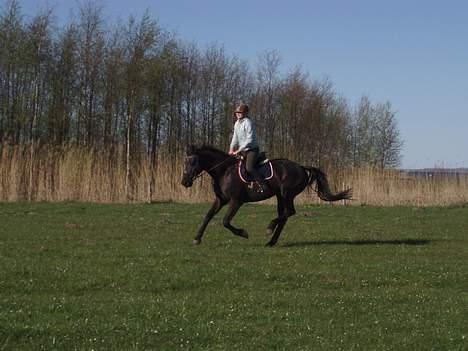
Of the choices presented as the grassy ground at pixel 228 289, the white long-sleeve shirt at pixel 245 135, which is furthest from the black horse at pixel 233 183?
the grassy ground at pixel 228 289

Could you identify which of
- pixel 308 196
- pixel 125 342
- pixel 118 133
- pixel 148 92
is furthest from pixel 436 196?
pixel 125 342

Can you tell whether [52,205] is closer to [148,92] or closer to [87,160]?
[87,160]

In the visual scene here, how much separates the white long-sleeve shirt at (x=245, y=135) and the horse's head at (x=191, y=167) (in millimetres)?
900

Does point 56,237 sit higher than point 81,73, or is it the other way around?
point 81,73

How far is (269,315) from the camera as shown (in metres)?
8.30

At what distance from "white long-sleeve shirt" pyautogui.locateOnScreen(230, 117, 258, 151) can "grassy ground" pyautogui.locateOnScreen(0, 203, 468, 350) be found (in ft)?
6.87

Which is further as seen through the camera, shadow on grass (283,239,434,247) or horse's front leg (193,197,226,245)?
shadow on grass (283,239,434,247)

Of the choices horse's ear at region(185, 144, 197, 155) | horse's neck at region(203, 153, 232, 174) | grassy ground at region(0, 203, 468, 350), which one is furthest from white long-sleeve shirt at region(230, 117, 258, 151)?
grassy ground at region(0, 203, 468, 350)

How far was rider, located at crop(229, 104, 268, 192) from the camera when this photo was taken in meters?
15.1

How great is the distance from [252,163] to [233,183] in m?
0.58

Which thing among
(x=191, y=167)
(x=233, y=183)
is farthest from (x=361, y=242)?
(x=191, y=167)

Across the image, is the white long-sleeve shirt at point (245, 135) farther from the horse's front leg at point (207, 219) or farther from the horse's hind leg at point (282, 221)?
the horse's hind leg at point (282, 221)

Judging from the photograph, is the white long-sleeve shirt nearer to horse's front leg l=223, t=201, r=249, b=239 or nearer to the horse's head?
the horse's head

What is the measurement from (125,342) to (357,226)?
44.9ft
